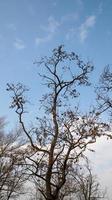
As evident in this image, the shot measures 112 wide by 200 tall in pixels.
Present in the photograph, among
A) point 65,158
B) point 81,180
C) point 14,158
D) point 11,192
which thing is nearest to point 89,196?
point 81,180

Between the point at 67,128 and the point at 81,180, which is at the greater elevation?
the point at 81,180

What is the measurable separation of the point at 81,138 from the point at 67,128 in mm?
1241

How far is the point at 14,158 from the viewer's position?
23.1 m

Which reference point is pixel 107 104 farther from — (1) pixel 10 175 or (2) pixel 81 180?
(2) pixel 81 180

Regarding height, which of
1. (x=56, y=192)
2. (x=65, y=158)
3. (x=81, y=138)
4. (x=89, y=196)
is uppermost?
(x=89, y=196)

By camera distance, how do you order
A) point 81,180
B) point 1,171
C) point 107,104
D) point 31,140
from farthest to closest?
1. point 81,180
2. point 1,171
3. point 107,104
4. point 31,140

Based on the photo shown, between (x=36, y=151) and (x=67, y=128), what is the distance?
244 cm

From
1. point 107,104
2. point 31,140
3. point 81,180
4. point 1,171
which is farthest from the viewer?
point 81,180

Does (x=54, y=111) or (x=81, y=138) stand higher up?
(x=54, y=111)

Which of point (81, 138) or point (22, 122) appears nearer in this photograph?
point (81, 138)

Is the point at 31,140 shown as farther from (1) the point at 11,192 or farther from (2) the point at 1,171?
(1) the point at 11,192

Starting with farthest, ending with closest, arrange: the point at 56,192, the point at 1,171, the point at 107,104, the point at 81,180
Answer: the point at 81,180 → the point at 1,171 → the point at 107,104 → the point at 56,192

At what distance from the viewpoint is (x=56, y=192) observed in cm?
1920

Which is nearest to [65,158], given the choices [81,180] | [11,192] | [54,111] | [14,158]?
[54,111]
